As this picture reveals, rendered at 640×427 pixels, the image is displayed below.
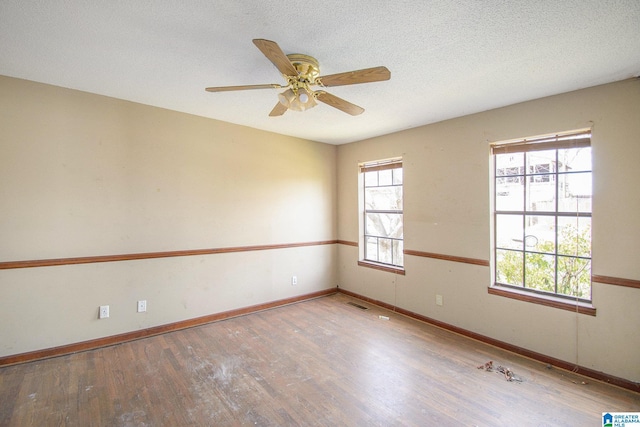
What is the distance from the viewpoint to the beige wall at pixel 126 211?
2.50 metres

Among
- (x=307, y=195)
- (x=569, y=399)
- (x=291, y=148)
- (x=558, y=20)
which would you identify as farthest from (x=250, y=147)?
(x=569, y=399)

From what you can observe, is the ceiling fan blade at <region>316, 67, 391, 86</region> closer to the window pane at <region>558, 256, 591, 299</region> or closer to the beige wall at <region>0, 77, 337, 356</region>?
the beige wall at <region>0, 77, 337, 356</region>

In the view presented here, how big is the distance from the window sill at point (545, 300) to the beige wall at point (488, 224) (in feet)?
0.16

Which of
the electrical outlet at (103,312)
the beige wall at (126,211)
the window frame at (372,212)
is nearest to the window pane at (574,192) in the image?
the window frame at (372,212)

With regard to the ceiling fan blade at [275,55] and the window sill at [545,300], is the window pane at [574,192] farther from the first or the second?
the ceiling fan blade at [275,55]

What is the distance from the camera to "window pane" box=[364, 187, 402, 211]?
4086 millimetres

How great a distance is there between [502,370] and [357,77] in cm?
270

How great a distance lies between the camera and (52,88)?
2602 millimetres

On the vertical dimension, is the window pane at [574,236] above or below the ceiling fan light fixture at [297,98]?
below

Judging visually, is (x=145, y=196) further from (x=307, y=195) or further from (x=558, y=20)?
(x=558, y=20)

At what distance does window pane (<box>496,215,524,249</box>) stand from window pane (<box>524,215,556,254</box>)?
0.05m

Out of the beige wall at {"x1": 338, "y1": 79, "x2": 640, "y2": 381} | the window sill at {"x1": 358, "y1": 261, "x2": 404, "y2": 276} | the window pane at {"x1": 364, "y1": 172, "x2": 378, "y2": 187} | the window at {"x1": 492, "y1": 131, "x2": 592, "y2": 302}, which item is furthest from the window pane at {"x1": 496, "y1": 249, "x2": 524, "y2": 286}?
the window pane at {"x1": 364, "y1": 172, "x2": 378, "y2": 187}

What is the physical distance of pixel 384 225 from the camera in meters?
4.29

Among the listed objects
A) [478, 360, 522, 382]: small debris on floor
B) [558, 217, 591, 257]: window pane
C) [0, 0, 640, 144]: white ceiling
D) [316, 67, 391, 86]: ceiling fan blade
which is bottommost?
[478, 360, 522, 382]: small debris on floor
